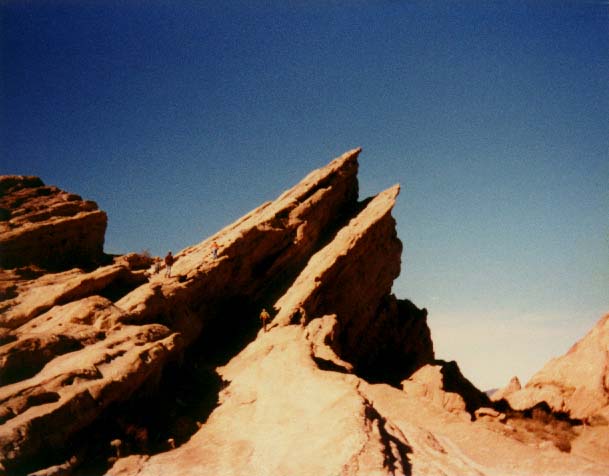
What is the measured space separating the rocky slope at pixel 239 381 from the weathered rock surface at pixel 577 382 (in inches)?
171

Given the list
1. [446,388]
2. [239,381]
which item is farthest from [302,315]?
[446,388]

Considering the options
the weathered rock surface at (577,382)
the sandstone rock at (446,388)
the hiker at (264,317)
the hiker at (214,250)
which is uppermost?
the hiker at (214,250)

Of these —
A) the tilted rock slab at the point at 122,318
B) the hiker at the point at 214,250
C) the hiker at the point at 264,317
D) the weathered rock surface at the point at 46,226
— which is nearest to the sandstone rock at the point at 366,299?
the hiker at the point at 264,317

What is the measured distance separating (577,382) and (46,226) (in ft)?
125

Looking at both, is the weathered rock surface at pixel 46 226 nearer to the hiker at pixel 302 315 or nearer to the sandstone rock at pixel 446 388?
the hiker at pixel 302 315

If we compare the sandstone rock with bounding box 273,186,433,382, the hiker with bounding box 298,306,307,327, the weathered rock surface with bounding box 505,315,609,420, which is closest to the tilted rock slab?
the sandstone rock with bounding box 273,186,433,382

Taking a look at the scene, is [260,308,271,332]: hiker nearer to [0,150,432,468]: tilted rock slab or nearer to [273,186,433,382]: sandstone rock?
[273,186,433,382]: sandstone rock

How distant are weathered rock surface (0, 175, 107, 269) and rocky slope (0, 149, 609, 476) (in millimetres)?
1814

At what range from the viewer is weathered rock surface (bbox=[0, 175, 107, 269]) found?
2842cm

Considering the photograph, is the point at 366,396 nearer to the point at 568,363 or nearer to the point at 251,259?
the point at 251,259

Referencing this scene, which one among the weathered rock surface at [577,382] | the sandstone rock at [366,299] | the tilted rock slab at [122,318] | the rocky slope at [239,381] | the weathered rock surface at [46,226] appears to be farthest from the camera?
the sandstone rock at [366,299]

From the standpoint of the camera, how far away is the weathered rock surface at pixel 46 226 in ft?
→ 93.2

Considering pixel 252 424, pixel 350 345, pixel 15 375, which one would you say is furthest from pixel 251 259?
pixel 15 375

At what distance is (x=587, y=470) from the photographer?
1423 cm
